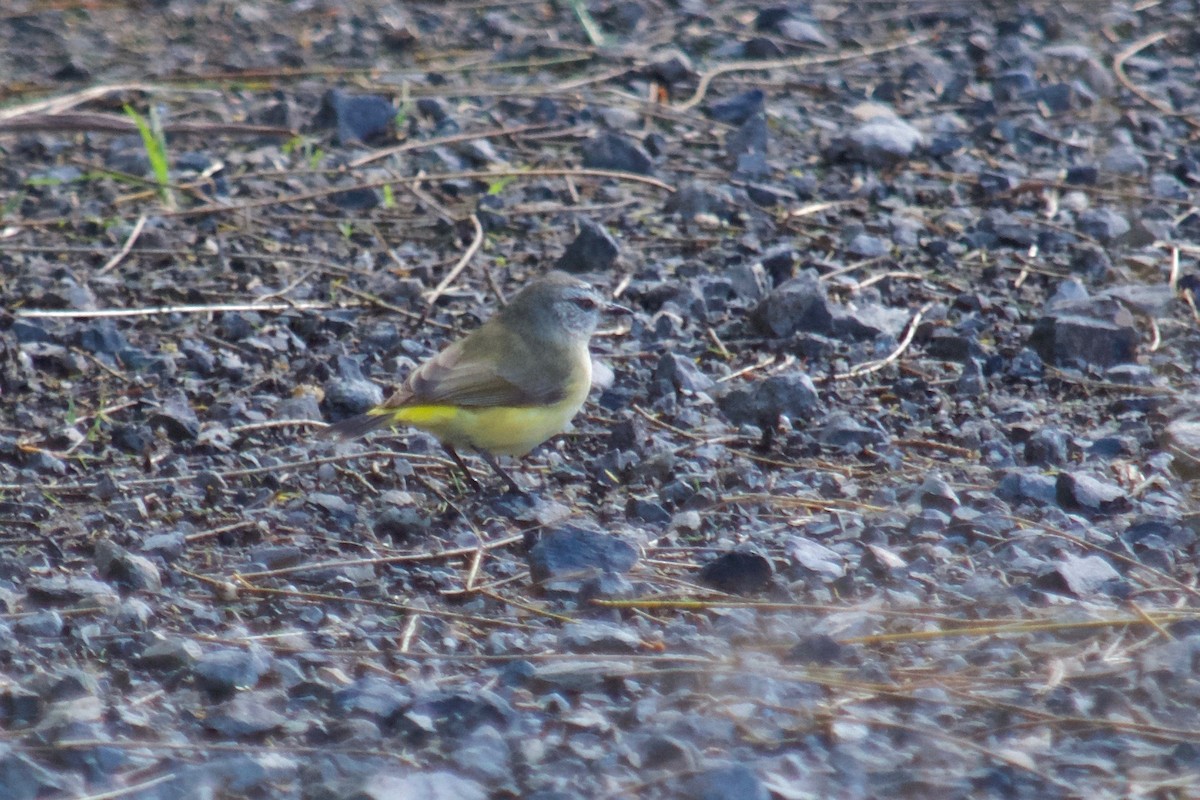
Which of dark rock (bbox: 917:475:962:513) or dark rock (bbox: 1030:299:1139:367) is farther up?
dark rock (bbox: 1030:299:1139:367)

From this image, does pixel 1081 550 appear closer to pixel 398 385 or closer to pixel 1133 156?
pixel 398 385

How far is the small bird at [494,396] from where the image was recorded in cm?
489

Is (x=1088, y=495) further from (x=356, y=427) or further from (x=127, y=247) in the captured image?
(x=127, y=247)

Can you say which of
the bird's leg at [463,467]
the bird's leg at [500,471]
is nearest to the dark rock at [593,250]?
the bird's leg at [463,467]

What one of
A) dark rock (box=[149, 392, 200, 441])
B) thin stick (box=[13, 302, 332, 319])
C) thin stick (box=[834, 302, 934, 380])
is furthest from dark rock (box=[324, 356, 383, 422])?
thin stick (box=[834, 302, 934, 380])

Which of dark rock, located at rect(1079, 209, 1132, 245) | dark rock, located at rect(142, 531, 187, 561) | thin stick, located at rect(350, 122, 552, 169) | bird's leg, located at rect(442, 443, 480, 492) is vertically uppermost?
thin stick, located at rect(350, 122, 552, 169)

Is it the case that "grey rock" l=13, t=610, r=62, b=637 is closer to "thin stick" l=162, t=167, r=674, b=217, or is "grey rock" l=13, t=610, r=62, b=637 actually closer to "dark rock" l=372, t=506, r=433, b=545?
"dark rock" l=372, t=506, r=433, b=545

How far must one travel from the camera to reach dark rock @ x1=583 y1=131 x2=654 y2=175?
762 centimetres

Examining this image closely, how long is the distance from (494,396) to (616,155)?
117 inches

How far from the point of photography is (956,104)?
8.84 m

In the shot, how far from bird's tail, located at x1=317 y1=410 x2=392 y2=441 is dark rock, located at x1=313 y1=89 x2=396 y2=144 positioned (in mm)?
3553

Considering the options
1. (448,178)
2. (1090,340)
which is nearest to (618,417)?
(1090,340)

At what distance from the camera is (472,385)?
16.6 feet

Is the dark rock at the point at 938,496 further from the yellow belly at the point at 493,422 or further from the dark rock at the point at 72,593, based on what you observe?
the dark rock at the point at 72,593
